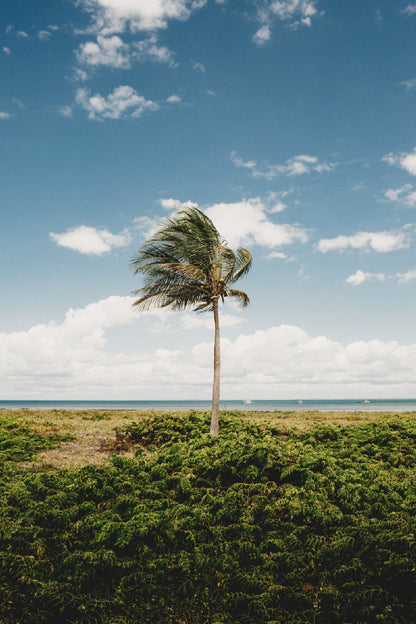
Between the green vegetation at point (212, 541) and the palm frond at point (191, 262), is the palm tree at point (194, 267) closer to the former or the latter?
the palm frond at point (191, 262)

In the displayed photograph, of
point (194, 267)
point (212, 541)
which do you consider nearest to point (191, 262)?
point (194, 267)

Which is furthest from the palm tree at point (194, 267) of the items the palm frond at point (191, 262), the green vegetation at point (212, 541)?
the green vegetation at point (212, 541)

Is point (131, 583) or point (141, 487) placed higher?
point (141, 487)

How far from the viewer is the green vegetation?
5.49 meters

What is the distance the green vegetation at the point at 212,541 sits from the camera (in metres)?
5.49

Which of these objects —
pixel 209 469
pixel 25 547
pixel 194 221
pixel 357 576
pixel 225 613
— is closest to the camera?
pixel 225 613

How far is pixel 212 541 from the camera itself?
6.91 m

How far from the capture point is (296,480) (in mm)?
9242

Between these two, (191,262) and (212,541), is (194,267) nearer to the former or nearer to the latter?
(191,262)

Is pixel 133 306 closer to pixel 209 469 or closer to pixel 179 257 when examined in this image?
pixel 179 257

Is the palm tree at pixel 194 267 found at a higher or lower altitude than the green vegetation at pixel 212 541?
higher

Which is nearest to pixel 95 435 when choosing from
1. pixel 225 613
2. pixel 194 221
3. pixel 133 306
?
pixel 133 306

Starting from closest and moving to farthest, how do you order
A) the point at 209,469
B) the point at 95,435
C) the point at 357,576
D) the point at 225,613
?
1. the point at 225,613
2. the point at 357,576
3. the point at 209,469
4. the point at 95,435

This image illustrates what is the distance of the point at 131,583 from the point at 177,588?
741mm
